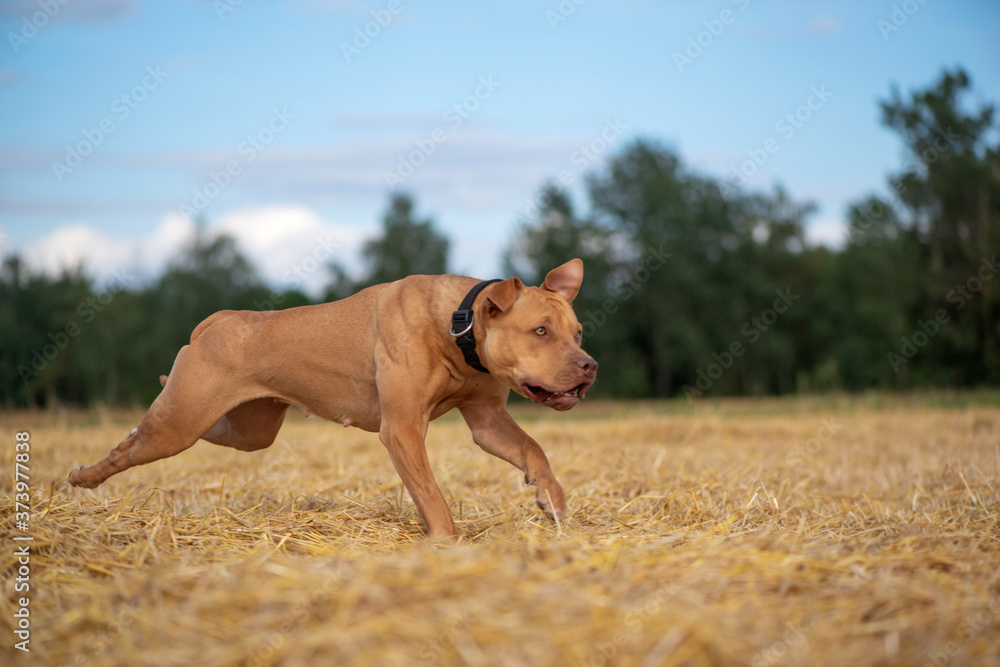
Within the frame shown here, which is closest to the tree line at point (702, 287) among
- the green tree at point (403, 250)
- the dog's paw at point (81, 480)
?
the green tree at point (403, 250)

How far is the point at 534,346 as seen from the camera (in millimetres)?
4645

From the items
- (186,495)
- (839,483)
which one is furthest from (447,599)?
(839,483)

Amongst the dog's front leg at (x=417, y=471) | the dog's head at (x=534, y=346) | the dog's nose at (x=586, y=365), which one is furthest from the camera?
the dog's front leg at (x=417, y=471)

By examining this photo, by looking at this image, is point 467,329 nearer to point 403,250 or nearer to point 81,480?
point 81,480

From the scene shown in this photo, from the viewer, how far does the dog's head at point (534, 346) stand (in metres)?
4.53

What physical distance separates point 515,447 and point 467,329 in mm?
961

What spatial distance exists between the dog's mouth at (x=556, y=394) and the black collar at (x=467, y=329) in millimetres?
371

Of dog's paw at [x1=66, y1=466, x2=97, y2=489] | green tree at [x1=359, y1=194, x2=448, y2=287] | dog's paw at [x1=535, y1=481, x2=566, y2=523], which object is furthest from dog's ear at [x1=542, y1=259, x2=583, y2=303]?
green tree at [x1=359, y1=194, x2=448, y2=287]

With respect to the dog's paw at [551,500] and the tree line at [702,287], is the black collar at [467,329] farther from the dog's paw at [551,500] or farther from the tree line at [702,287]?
the tree line at [702,287]

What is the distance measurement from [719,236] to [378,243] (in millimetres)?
18789

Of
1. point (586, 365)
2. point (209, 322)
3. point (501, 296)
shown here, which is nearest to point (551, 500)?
point (586, 365)

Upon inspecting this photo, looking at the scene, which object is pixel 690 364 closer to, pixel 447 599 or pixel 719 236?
pixel 719 236

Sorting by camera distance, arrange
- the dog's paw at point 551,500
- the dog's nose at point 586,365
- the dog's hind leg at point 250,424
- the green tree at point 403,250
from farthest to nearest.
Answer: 1. the green tree at point 403,250
2. the dog's hind leg at point 250,424
3. the dog's paw at point 551,500
4. the dog's nose at point 586,365

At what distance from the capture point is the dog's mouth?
4.54 meters
